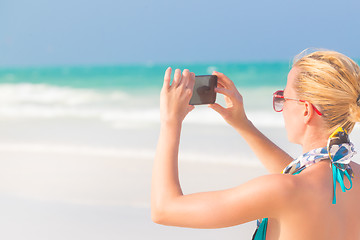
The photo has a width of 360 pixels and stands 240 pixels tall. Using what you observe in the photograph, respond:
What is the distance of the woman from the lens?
1371 millimetres

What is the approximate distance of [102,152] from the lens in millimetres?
6168

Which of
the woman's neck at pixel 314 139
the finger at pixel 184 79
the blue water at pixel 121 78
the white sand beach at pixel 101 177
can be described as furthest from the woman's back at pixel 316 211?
the blue water at pixel 121 78

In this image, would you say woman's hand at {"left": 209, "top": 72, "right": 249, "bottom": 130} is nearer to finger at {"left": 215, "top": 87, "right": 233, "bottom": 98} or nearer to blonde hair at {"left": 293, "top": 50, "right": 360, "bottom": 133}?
finger at {"left": 215, "top": 87, "right": 233, "bottom": 98}

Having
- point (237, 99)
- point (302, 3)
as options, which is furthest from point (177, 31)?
point (237, 99)

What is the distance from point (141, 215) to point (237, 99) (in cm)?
234

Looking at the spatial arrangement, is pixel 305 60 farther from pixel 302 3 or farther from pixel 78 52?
pixel 78 52

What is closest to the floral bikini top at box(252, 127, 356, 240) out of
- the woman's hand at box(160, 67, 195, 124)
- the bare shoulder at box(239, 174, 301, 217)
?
the bare shoulder at box(239, 174, 301, 217)

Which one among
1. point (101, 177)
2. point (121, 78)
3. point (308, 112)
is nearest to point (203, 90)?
point (308, 112)

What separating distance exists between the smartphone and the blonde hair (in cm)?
36

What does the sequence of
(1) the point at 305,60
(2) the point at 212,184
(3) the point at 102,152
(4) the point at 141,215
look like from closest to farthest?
1. (1) the point at 305,60
2. (4) the point at 141,215
3. (2) the point at 212,184
4. (3) the point at 102,152

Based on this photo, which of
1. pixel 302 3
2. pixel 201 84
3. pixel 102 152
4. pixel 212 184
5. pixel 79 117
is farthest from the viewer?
pixel 302 3

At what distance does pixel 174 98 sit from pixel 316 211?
1.78 ft

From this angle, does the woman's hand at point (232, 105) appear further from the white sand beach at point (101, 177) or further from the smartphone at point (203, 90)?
the white sand beach at point (101, 177)

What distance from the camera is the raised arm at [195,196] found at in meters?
1.35
